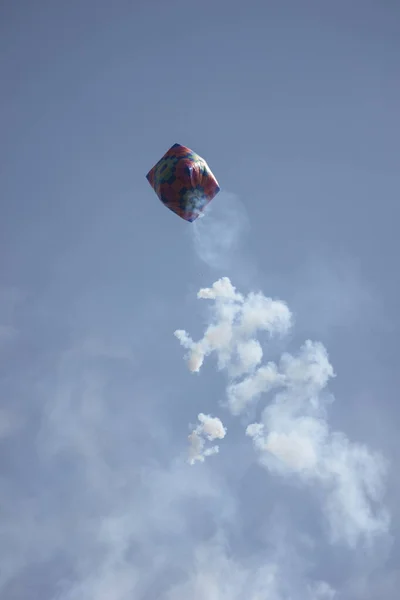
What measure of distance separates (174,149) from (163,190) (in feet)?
8.79

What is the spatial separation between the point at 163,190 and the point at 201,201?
2094 millimetres

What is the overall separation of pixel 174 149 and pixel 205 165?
193 centimetres

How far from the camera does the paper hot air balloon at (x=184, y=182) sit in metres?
24.3

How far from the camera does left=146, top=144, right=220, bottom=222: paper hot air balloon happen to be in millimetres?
24328

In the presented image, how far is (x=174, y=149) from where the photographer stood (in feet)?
84.7

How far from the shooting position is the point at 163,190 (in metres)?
24.8

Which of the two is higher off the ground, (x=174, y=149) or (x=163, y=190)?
(x=174, y=149)

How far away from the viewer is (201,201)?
999 inches

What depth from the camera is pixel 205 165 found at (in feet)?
83.7

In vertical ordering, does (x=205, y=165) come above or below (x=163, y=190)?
above

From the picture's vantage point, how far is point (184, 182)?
24250 mm
